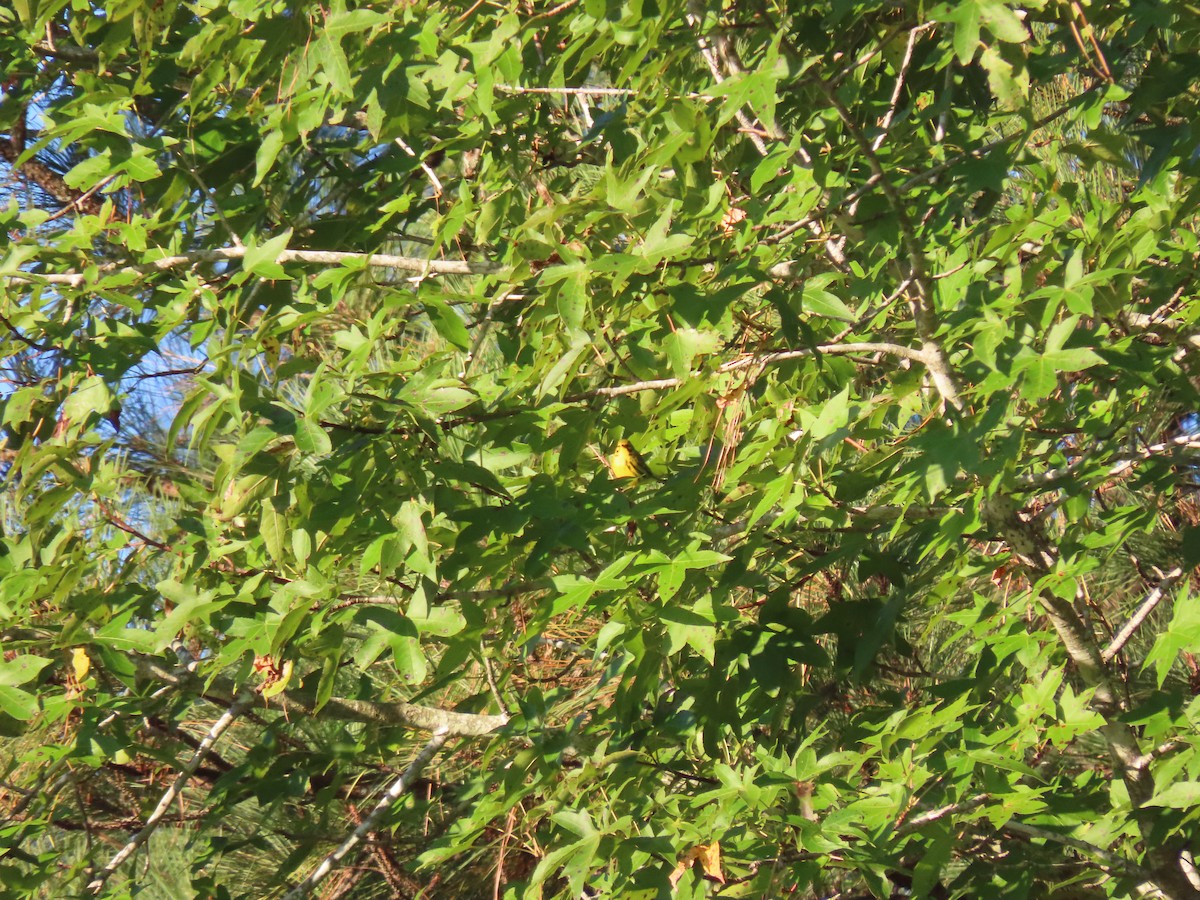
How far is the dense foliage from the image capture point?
4.14 feet

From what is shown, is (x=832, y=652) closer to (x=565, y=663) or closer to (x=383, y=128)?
(x=565, y=663)

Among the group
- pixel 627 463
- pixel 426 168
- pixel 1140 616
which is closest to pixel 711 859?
pixel 627 463

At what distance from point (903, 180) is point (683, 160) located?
31 centimetres

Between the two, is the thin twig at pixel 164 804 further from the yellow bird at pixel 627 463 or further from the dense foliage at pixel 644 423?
the yellow bird at pixel 627 463

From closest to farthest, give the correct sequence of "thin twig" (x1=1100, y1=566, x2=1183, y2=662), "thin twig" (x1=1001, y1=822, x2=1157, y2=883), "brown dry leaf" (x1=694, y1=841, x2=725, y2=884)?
"brown dry leaf" (x1=694, y1=841, x2=725, y2=884) → "thin twig" (x1=1001, y1=822, x2=1157, y2=883) → "thin twig" (x1=1100, y1=566, x2=1183, y2=662)

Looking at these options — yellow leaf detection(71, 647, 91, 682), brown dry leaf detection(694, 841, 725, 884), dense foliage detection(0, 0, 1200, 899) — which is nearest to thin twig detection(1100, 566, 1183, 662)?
dense foliage detection(0, 0, 1200, 899)

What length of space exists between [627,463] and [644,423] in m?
0.15

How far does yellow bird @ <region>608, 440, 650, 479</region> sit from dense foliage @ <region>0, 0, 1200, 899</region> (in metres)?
0.03

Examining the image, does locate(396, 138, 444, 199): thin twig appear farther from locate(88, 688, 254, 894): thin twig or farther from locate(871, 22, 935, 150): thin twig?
locate(88, 688, 254, 894): thin twig

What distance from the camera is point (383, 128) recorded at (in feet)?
4.80

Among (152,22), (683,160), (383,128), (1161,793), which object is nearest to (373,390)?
(383,128)

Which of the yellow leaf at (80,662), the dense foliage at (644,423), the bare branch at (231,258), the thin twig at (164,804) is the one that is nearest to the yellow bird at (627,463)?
the dense foliage at (644,423)

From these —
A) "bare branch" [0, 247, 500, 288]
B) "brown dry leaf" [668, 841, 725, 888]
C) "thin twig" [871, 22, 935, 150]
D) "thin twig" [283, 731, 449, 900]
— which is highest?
"thin twig" [871, 22, 935, 150]

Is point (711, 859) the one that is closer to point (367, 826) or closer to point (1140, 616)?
point (367, 826)
